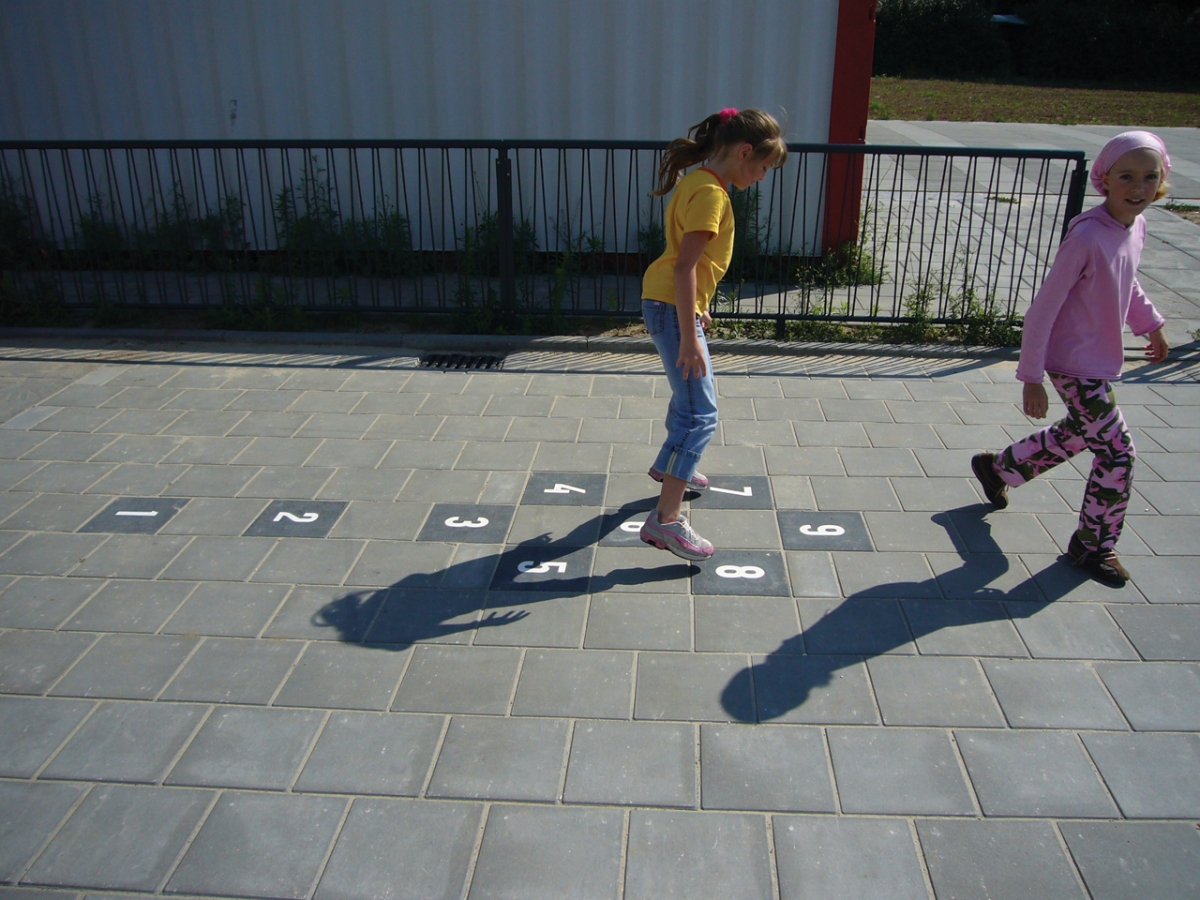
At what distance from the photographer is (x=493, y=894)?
2.57 meters

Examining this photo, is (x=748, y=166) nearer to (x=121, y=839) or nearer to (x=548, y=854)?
(x=548, y=854)

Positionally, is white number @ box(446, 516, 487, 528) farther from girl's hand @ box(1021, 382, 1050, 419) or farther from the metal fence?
the metal fence

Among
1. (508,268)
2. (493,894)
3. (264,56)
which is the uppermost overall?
(264,56)

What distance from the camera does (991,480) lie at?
4.57 metres

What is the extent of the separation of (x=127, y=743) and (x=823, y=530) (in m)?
2.95

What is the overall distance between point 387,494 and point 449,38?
510 centimetres

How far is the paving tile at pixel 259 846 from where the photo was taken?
260 centimetres

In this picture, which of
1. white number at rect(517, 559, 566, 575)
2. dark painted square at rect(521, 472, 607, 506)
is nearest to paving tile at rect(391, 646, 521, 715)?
white number at rect(517, 559, 566, 575)

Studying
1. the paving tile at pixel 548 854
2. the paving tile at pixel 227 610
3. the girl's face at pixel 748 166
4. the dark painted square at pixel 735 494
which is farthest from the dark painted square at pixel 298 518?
the girl's face at pixel 748 166

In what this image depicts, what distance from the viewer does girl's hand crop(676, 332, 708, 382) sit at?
12.0 feet

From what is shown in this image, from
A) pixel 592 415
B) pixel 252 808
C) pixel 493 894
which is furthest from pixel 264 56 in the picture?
pixel 493 894

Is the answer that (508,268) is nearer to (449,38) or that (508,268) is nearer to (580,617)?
(449,38)

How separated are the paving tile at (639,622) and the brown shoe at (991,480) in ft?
5.59

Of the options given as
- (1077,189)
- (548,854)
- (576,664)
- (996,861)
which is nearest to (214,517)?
(576,664)
